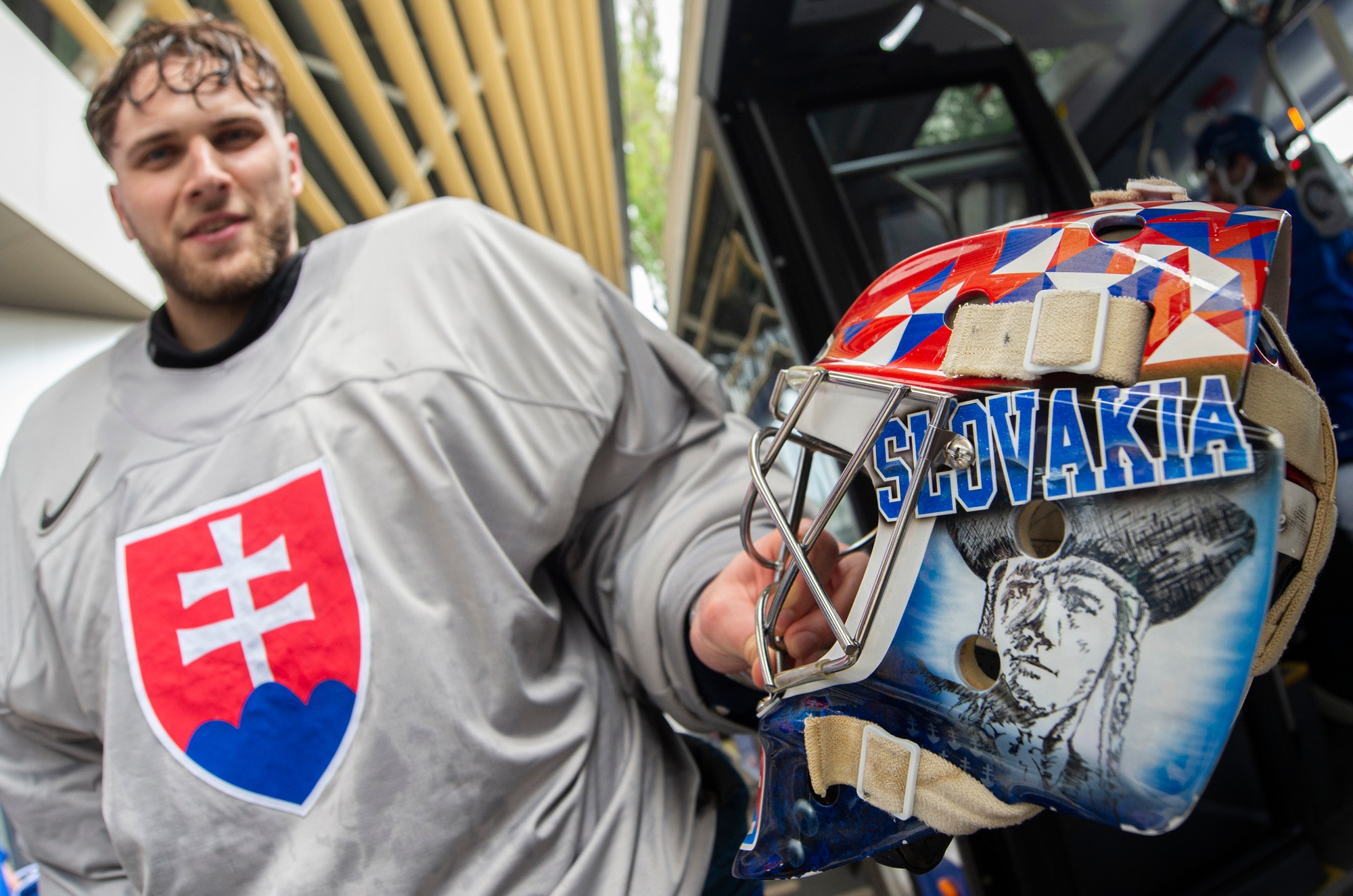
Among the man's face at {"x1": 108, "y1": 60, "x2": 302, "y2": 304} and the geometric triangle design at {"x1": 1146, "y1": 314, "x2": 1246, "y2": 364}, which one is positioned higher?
the man's face at {"x1": 108, "y1": 60, "x2": 302, "y2": 304}

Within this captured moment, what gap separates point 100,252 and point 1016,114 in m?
2.39

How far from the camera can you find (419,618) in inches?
37.6

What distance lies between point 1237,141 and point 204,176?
3.06 metres

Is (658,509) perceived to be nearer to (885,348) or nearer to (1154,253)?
(885,348)

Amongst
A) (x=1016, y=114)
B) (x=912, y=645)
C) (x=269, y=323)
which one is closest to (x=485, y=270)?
(x=269, y=323)

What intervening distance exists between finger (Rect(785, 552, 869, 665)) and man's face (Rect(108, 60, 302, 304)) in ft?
3.01

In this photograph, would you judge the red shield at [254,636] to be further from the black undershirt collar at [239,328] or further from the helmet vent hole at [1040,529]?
the helmet vent hole at [1040,529]

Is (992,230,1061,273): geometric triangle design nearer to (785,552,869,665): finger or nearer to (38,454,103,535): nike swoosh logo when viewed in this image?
(785,552,869,665): finger

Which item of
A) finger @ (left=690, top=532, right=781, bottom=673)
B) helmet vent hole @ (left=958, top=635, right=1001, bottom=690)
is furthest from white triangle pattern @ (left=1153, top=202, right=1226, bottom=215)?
finger @ (left=690, top=532, right=781, bottom=673)

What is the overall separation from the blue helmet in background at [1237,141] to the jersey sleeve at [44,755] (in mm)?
3352

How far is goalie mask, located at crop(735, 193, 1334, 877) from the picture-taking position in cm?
47

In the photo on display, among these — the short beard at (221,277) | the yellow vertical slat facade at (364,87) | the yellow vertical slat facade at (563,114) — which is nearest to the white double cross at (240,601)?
the short beard at (221,277)

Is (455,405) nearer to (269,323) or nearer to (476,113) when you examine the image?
(269,323)

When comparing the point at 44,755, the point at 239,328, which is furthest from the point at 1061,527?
the point at 44,755
